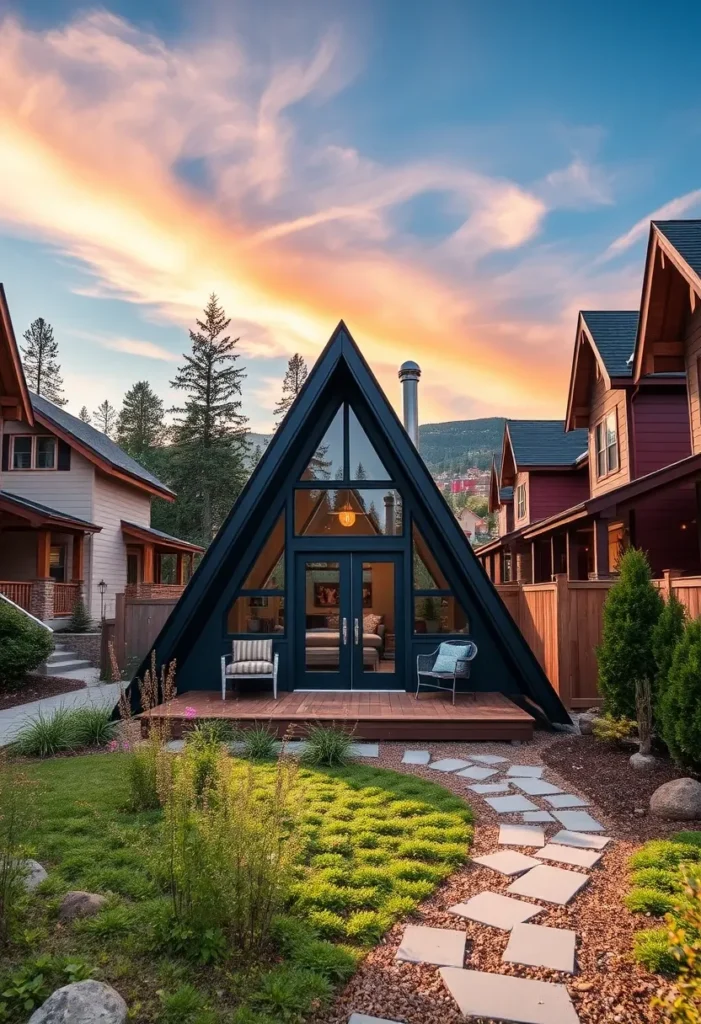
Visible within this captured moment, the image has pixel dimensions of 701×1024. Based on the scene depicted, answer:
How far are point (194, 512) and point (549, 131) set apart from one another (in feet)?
92.7

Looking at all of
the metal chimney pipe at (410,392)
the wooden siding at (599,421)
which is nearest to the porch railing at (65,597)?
the metal chimney pipe at (410,392)

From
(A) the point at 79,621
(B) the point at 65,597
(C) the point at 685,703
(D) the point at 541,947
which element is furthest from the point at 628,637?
(B) the point at 65,597

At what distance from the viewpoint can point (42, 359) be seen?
4138 cm

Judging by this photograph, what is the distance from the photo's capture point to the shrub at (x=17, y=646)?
10008 millimetres

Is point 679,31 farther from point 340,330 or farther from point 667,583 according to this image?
point 667,583

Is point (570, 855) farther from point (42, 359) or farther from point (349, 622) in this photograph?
point (42, 359)

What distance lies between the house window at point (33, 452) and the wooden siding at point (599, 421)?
14326 mm

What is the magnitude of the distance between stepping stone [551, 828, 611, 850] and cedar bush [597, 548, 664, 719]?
7.67 ft

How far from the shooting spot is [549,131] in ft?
30.7

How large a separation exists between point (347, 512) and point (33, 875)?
5.99m

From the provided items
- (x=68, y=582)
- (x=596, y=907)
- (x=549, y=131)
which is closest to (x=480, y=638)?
(x=596, y=907)

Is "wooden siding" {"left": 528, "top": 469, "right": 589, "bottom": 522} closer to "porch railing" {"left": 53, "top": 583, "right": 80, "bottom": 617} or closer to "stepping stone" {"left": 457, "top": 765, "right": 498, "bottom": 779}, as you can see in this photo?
"porch railing" {"left": 53, "top": 583, "right": 80, "bottom": 617}

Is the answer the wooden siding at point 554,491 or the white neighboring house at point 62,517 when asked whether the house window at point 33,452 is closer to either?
the white neighboring house at point 62,517

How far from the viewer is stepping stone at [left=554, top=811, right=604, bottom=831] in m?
4.25
